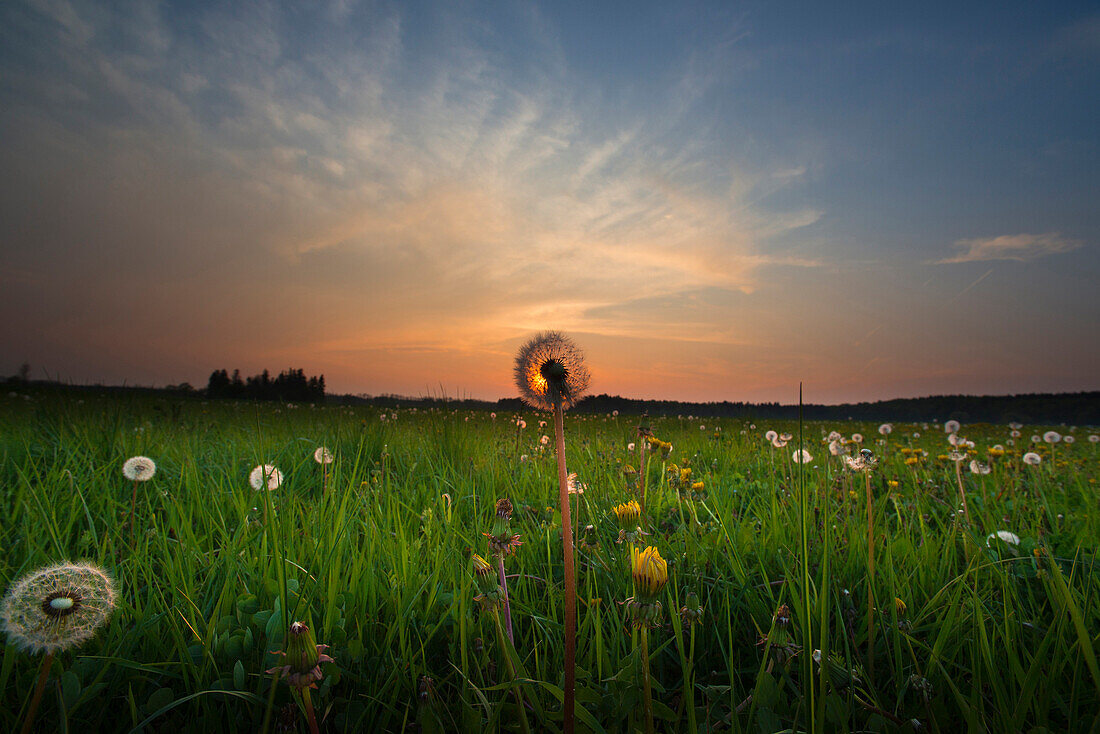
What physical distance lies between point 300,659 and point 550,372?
87cm

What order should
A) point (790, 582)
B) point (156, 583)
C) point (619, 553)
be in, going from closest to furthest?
point (790, 582) → point (156, 583) → point (619, 553)

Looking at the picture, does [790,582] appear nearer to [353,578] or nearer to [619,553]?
[619,553]

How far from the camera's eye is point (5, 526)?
115 inches

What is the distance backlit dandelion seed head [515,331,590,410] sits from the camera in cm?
139

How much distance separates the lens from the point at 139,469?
3.04 m

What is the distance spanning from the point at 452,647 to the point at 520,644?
0.33 m

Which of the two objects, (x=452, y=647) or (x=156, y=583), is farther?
(x=156, y=583)

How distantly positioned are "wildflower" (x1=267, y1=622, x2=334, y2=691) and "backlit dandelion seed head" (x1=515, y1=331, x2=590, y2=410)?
770mm

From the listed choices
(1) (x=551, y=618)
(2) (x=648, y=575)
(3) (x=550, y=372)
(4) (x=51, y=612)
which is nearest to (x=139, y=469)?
(4) (x=51, y=612)

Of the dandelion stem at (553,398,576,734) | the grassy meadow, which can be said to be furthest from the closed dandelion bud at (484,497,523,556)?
the dandelion stem at (553,398,576,734)

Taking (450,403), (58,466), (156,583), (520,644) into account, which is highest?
(450,403)

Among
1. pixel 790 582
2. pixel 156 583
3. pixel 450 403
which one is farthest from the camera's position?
pixel 450 403

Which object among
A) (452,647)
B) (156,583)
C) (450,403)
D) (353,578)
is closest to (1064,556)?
(452,647)

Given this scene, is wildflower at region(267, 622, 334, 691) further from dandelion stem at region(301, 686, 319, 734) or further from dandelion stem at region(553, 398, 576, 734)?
dandelion stem at region(553, 398, 576, 734)
